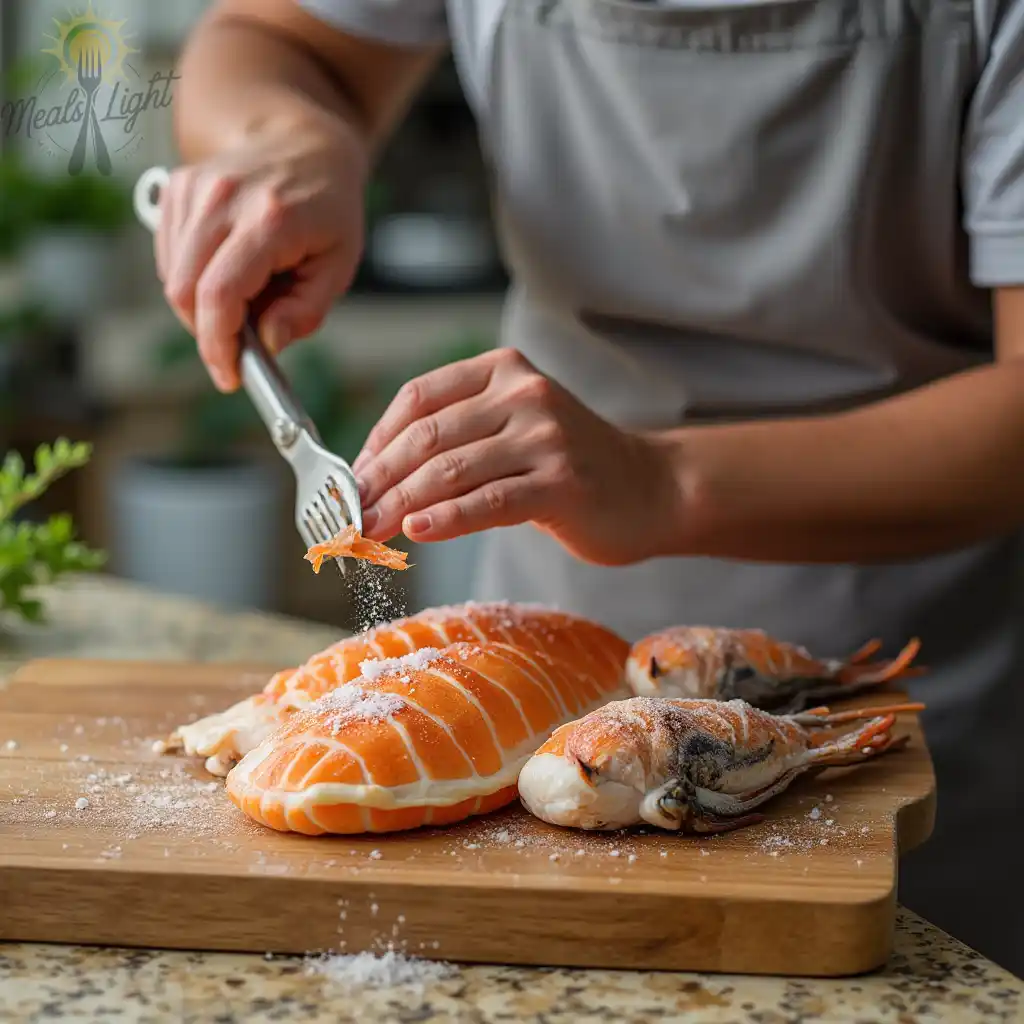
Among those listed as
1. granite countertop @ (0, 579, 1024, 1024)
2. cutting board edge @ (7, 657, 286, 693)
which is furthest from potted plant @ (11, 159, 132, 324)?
granite countertop @ (0, 579, 1024, 1024)

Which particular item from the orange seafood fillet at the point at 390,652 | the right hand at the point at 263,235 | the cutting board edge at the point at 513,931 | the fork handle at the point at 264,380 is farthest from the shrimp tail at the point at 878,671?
the right hand at the point at 263,235

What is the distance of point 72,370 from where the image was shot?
4.67 meters

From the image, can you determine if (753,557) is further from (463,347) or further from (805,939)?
(463,347)

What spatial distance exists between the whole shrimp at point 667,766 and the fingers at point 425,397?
12.1 inches

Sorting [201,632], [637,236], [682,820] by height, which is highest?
[637,236]

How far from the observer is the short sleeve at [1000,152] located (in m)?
1.53

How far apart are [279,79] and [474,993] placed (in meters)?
1.27

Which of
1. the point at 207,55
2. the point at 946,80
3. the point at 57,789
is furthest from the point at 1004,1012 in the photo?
the point at 207,55

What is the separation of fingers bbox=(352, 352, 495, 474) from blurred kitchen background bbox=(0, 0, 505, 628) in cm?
302

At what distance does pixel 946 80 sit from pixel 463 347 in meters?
3.10

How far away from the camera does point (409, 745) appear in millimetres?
1183

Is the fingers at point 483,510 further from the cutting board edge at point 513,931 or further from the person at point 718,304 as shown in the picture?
the cutting board edge at point 513,931

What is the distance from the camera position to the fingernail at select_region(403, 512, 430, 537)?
4.09 ft

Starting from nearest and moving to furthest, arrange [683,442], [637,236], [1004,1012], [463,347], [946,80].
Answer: [1004,1012], [683,442], [946,80], [637,236], [463,347]
